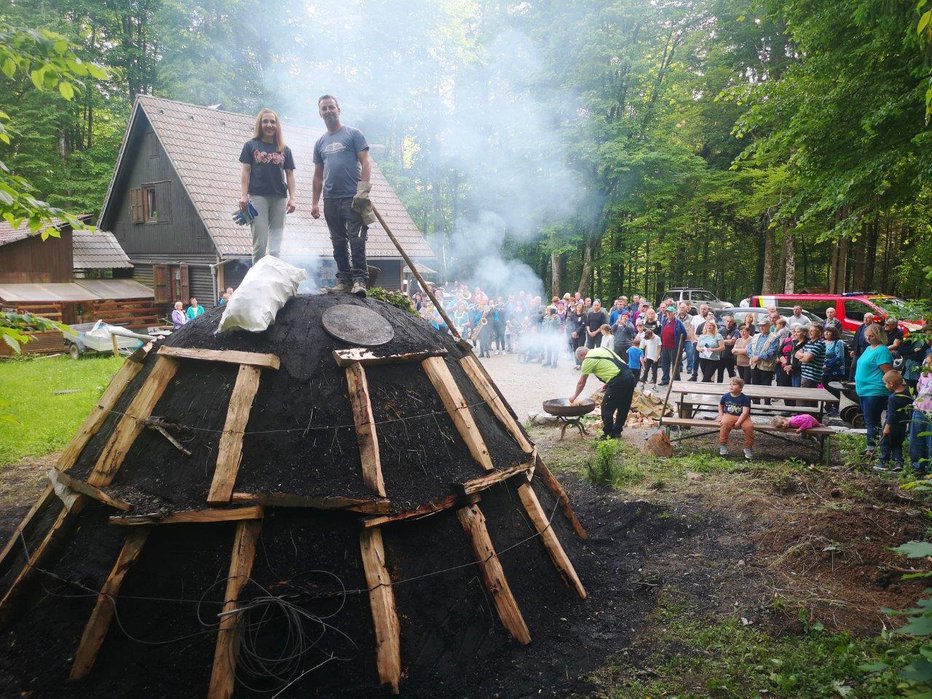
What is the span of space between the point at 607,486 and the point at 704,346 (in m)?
6.43

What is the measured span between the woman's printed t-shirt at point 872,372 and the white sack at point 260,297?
7918mm

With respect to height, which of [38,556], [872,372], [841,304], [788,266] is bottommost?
[38,556]

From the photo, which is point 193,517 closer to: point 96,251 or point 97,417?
point 97,417

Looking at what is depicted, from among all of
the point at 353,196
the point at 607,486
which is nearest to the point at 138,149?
the point at 353,196

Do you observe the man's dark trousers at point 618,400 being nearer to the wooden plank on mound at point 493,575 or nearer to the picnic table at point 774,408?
the picnic table at point 774,408

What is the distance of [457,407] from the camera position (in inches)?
205

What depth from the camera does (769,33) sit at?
20.6 m

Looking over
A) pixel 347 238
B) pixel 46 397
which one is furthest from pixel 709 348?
pixel 46 397

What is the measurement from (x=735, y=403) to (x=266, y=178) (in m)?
7.71

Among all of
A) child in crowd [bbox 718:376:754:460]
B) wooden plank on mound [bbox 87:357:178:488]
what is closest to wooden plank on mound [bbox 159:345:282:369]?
wooden plank on mound [bbox 87:357:178:488]

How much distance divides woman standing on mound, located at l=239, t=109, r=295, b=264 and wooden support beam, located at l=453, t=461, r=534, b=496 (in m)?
3.33

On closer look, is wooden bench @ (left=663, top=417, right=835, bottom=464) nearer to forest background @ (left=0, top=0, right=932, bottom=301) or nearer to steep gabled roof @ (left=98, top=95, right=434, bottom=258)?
forest background @ (left=0, top=0, right=932, bottom=301)

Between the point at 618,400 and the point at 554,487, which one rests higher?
the point at 618,400

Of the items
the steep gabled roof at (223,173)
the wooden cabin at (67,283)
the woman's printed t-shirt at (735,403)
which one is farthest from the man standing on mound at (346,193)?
the wooden cabin at (67,283)
